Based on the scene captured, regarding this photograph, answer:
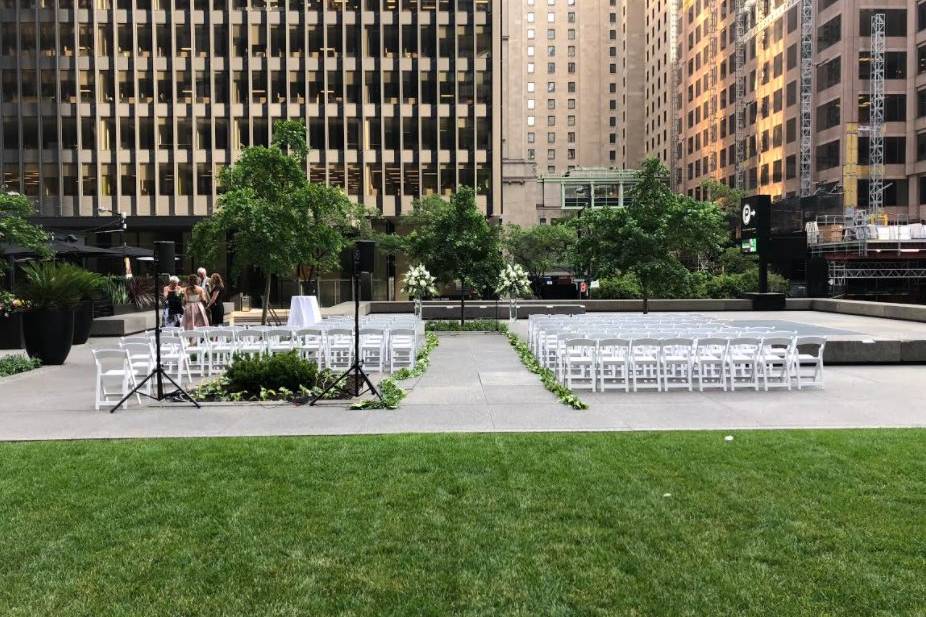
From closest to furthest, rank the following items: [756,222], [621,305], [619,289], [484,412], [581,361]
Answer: [484,412], [581,361], [621,305], [756,222], [619,289]

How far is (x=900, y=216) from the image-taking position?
6575 centimetres

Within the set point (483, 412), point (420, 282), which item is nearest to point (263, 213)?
point (420, 282)

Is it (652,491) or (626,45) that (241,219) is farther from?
(626,45)

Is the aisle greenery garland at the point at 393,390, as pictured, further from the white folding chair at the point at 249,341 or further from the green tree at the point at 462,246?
the green tree at the point at 462,246

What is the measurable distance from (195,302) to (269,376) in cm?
818

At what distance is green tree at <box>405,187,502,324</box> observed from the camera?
26.0m

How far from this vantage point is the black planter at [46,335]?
1667 centimetres

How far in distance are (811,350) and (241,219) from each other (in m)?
17.0

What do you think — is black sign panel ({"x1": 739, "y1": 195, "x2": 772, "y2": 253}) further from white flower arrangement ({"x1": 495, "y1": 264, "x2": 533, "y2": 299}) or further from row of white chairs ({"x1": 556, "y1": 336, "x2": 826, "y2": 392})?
row of white chairs ({"x1": 556, "y1": 336, "x2": 826, "y2": 392})

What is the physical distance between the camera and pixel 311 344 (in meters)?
16.8

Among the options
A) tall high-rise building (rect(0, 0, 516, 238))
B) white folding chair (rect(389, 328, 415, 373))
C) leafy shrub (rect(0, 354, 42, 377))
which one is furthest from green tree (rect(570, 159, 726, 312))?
tall high-rise building (rect(0, 0, 516, 238))

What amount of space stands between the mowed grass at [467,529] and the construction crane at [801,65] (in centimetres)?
7087

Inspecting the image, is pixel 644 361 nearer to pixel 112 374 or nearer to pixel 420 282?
pixel 112 374

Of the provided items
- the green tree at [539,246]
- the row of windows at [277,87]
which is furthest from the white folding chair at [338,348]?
the row of windows at [277,87]
